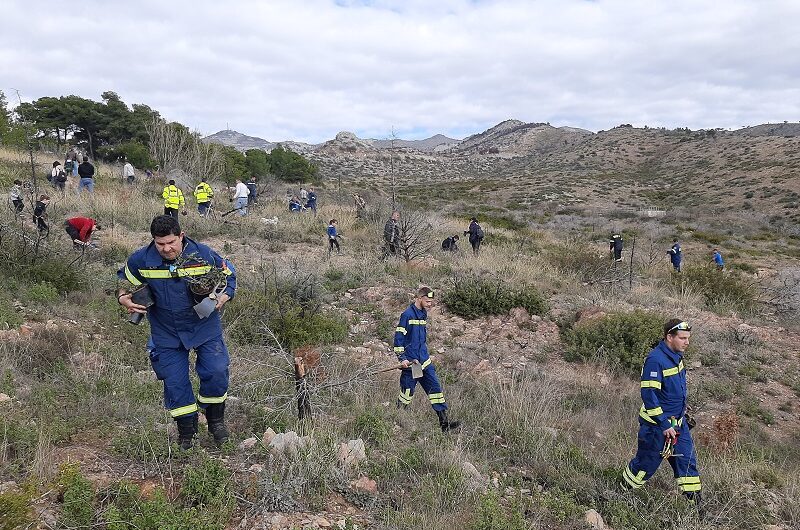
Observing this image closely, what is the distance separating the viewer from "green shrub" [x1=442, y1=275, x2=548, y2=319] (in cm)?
872

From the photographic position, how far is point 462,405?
5.02 meters

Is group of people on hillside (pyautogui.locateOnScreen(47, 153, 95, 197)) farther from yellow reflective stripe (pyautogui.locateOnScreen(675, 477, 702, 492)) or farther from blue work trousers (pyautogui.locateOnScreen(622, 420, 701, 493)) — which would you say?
yellow reflective stripe (pyautogui.locateOnScreen(675, 477, 702, 492))

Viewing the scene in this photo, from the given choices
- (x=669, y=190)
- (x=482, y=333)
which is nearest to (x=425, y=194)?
(x=669, y=190)

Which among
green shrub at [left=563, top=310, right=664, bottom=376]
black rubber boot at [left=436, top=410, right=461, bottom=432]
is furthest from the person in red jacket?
green shrub at [left=563, top=310, right=664, bottom=376]

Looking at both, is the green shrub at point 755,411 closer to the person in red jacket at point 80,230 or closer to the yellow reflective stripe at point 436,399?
the yellow reflective stripe at point 436,399

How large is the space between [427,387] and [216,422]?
2.16 m

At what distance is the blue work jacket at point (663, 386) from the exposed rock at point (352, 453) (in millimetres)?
2150

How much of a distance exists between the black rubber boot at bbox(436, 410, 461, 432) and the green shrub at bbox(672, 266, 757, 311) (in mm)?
8052

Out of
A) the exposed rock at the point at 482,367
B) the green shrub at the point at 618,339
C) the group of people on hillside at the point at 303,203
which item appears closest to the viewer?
the exposed rock at the point at 482,367

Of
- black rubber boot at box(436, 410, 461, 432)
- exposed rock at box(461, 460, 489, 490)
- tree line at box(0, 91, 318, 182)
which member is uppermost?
tree line at box(0, 91, 318, 182)

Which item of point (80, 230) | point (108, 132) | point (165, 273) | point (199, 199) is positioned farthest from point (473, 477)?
point (108, 132)

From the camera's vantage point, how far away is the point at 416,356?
493 cm

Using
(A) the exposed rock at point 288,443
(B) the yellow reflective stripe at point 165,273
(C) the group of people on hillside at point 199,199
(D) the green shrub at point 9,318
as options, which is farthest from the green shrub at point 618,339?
(C) the group of people on hillside at point 199,199

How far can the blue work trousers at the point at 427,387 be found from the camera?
475 centimetres
